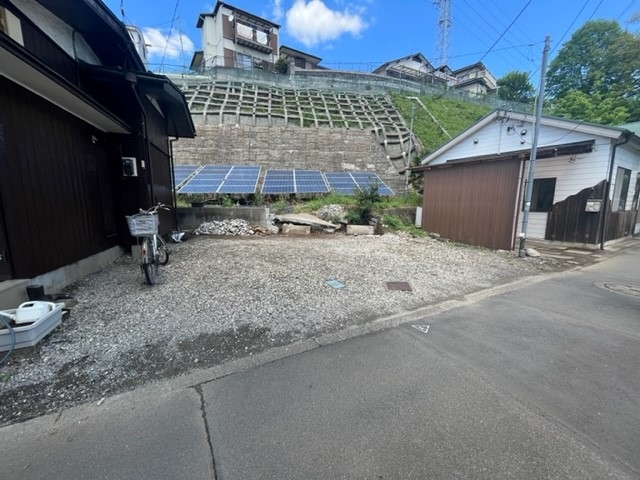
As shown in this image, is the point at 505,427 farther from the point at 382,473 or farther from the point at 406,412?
the point at 382,473

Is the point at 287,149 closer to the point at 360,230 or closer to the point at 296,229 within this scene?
the point at 296,229

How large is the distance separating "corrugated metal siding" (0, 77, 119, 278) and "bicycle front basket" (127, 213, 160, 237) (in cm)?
89

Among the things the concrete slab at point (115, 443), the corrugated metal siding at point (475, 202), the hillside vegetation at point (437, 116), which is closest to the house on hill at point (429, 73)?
the hillside vegetation at point (437, 116)

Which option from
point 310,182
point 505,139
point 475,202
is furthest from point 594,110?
point 310,182

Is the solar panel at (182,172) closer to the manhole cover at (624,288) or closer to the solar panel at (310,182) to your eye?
the solar panel at (310,182)

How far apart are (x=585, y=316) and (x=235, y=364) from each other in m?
4.37

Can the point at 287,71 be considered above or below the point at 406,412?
above

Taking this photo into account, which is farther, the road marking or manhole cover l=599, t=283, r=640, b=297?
manhole cover l=599, t=283, r=640, b=297

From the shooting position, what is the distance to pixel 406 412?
76.2 inches

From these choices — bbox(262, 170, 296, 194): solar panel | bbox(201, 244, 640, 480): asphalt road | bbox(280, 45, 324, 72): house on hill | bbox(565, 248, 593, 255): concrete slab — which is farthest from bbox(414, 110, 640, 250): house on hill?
bbox(280, 45, 324, 72): house on hill

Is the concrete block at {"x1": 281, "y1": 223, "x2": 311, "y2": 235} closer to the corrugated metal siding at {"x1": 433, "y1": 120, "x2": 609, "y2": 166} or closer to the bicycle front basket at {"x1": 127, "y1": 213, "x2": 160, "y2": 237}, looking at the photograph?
the bicycle front basket at {"x1": 127, "y1": 213, "x2": 160, "y2": 237}

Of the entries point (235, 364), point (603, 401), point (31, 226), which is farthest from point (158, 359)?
point (603, 401)

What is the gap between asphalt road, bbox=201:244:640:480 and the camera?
157 cm

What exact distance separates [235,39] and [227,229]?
28176mm
